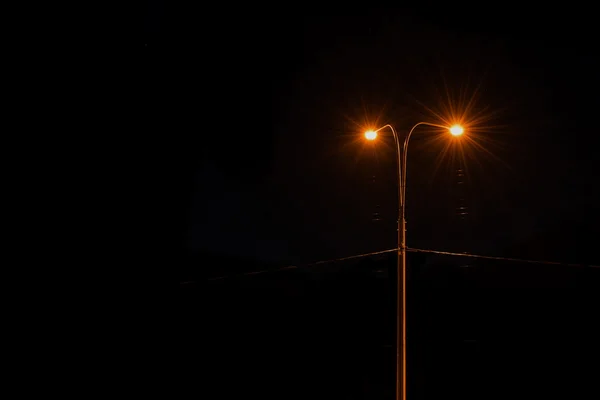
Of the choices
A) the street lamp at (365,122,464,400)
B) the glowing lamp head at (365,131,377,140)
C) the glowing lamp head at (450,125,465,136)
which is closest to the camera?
the street lamp at (365,122,464,400)

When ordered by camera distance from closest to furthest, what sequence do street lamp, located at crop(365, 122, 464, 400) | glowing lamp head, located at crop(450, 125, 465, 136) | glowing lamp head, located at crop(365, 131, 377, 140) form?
street lamp, located at crop(365, 122, 464, 400) → glowing lamp head, located at crop(450, 125, 465, 136) → glowing lamp head, located at crop(365, 131, 377, 140)

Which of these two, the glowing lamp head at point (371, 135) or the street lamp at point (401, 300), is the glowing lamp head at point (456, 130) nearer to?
the street lamp at point (401, 300)

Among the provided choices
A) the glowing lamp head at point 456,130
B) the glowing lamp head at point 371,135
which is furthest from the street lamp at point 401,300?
the glowing lamp head at point 371,135

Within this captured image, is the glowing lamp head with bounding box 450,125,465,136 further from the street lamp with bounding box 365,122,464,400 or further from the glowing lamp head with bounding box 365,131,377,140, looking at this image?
the glowing lamp head with bounding box 365,131,377,140

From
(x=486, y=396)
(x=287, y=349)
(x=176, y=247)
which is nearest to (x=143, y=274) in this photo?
(x=176, y=247)

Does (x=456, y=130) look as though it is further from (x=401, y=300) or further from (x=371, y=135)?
(x=401, y=300)

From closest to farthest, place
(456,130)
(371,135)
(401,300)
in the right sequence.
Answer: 1. (401,300)
2. (456,130)
3. (371,135)

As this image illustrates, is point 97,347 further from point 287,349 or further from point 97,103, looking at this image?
point 287,349

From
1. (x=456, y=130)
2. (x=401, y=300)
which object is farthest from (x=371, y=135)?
(x=401, y=300)

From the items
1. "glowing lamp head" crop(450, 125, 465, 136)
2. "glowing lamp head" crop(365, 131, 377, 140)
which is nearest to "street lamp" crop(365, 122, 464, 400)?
"glowing lamp head" crop(450, 125, 465, 136)

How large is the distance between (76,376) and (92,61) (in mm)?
3858

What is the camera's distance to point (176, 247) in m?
8.23

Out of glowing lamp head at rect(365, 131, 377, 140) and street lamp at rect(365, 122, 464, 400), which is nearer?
street lamp at rect(365, 122, 464, 400)

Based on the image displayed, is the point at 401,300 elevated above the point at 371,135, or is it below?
below
